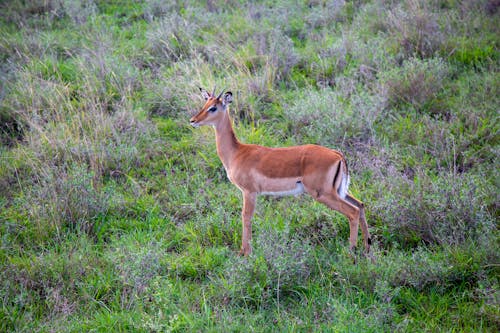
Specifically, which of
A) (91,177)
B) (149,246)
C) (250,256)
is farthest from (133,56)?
(250,256)

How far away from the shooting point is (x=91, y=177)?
5.66 meters

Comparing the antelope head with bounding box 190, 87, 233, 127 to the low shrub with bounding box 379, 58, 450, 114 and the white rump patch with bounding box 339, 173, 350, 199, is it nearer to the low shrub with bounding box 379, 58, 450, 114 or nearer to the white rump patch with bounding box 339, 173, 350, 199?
the white rump patch with bounding box 339, 173, 350, 199

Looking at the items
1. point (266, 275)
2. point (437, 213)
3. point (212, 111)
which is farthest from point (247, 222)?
point (437, 213)

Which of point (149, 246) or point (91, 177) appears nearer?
point (149, 246)

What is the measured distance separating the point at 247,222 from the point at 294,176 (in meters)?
0.59

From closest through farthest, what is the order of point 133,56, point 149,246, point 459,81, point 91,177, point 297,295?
point 297,295 → point 149,246 → point 91,177 → point 459,81 → point 133,56

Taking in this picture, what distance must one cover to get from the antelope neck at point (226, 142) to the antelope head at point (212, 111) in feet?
0.22

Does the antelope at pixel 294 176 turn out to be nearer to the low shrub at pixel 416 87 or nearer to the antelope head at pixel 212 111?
the antelope head at pixel 212 111

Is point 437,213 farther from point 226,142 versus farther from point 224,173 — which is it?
point 224,173

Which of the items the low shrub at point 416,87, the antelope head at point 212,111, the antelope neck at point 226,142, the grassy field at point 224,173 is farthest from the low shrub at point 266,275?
the low shrub at point 416,87

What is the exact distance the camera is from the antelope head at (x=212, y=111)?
503cm

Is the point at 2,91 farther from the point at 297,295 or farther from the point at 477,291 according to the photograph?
the point at 477,291

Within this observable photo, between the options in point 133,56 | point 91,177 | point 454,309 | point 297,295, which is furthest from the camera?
point 133,56

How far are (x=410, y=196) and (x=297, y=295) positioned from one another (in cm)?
149
